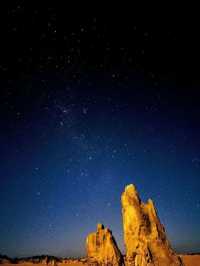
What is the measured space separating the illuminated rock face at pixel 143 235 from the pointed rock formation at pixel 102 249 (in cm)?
1474

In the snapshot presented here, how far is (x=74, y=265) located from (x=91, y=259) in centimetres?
4069

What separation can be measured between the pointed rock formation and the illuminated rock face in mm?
14741

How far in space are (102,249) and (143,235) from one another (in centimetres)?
1870

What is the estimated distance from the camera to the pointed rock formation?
1807 inches

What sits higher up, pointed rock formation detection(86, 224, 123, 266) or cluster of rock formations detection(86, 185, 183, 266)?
pointed rock formation detection(86, 224, 123, 266)

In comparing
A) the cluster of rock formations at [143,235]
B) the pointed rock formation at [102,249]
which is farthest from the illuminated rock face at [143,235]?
the pointed rock formation at [102,249]

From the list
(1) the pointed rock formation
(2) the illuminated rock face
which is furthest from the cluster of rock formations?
(1) the pointed rock formation

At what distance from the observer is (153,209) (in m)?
34.1

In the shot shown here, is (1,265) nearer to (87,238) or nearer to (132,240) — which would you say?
(87,238)

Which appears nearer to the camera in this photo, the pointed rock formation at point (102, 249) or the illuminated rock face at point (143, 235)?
the illuminated rock face at point (143, 235)

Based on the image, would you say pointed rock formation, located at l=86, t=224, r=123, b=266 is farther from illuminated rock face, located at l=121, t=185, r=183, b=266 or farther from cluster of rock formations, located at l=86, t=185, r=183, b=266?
illuminated rock face, located at l=121, t=185, r=183, b=266

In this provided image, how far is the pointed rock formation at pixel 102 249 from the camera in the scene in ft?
151

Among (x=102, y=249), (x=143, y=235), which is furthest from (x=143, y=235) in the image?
(x=102, y=249)

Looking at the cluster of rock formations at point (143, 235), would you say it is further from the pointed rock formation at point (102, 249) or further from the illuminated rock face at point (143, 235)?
the pointed rock formation at point (102, 249)
